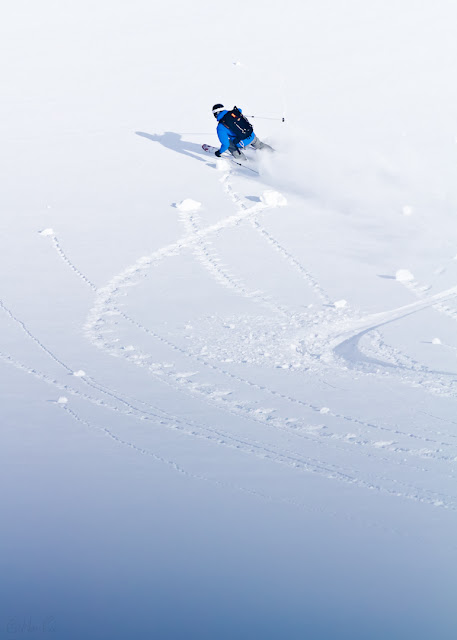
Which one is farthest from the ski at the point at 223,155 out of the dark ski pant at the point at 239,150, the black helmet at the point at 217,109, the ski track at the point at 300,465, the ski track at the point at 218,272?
the ski track at the point at 300,465

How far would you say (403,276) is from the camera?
7.66 meters

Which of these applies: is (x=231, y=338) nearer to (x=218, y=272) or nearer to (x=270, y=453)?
(x=218, y=272)

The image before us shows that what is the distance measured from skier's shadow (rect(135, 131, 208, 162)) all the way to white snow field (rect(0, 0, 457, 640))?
0.06 metres

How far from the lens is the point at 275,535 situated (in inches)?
165

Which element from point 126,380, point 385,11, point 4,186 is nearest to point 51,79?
point 4,186

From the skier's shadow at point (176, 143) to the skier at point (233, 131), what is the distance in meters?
0.62

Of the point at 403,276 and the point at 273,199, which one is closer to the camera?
the point at 403,276

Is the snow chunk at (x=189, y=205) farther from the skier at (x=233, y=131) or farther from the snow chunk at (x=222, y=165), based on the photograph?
the snow chunk at (x=222, y=165)

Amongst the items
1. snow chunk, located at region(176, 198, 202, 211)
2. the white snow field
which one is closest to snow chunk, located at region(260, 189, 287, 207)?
the white snow field

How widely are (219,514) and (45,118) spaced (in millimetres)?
9360

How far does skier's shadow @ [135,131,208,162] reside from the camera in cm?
1086

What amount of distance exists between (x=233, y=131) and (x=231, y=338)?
4.21m

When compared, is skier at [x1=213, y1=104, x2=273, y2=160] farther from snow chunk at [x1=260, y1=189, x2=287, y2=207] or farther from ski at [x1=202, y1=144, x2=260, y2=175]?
snow chunk at [x1=260, y1=189, x2=287, y2=207]

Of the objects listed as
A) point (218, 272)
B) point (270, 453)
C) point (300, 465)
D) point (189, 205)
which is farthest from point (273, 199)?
point (300, 465)
